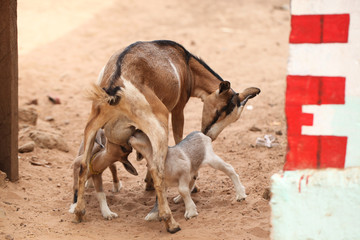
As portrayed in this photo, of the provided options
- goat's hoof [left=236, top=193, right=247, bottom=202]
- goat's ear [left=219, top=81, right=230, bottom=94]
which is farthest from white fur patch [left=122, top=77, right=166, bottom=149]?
goat's ear [left=219, top=81, right=230, bottom=94]

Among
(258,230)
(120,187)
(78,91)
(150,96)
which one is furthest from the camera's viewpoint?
(78,91)

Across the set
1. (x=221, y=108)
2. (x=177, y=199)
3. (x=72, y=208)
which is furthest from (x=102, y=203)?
(x=221, y=108)

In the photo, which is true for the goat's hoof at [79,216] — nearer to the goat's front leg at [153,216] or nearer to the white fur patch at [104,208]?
the white fur patch at [104,208]

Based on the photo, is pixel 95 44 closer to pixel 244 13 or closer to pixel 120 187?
pixel 244 13

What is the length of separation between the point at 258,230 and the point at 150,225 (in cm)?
107

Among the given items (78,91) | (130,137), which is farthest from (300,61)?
(78,91)

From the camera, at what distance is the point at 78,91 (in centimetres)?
999

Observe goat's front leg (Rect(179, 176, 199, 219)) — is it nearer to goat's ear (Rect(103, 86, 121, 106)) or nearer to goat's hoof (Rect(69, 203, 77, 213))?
goat's ear (Rect(103, 86, 121, 106))

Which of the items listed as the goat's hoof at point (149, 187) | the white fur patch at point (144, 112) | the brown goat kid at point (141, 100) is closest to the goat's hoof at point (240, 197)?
the brown goat kid at point (141, 100)

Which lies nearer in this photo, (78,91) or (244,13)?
(78,91)

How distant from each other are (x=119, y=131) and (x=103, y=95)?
451 millimetres

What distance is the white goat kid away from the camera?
4.95 metres

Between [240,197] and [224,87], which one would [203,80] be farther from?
[240,197]

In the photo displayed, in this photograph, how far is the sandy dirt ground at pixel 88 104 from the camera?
16.2ft
